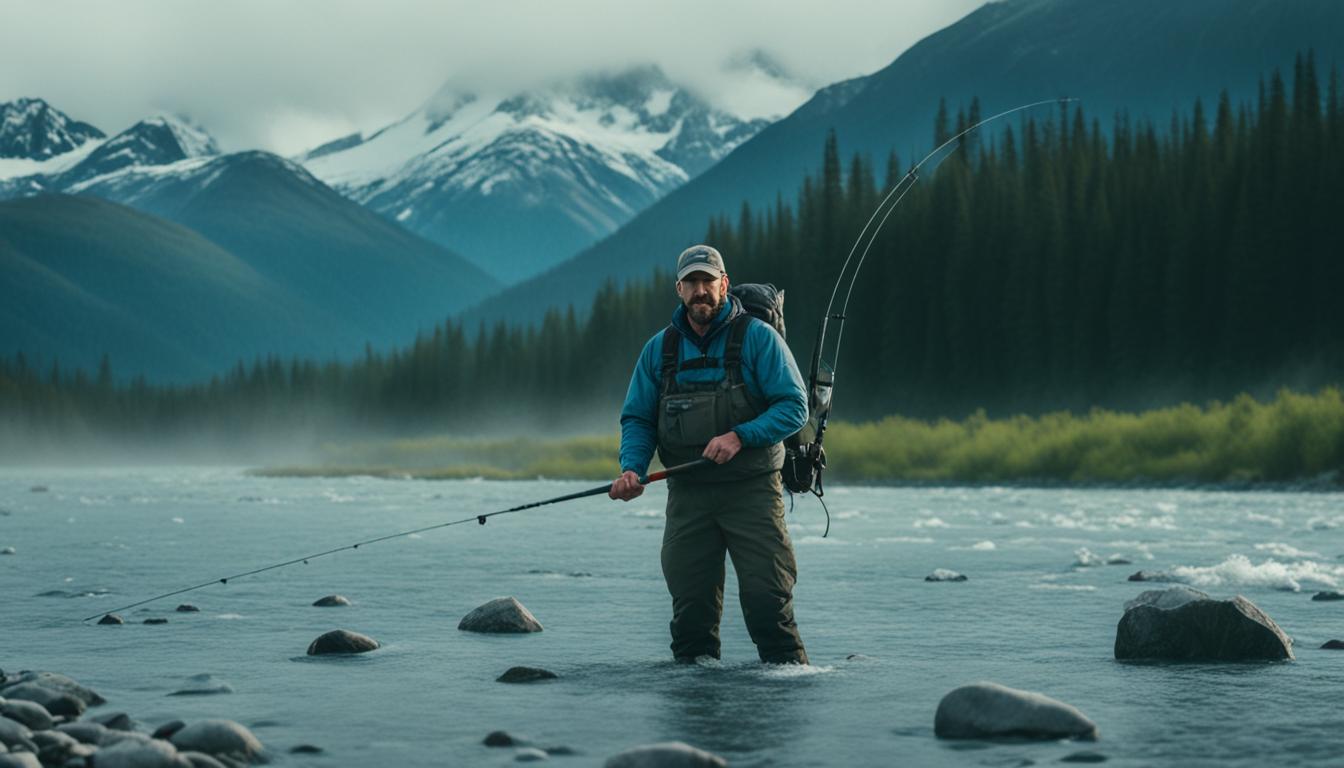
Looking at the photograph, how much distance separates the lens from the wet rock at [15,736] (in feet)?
20.9

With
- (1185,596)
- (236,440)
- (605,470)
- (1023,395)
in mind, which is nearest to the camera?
(1185,596)

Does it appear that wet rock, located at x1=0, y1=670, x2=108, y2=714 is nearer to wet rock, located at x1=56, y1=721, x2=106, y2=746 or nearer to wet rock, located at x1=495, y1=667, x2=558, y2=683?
wet rock, located at x1=56, y1=721, x2=106, y2=746

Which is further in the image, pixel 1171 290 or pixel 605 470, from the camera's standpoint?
pixel 1171 290

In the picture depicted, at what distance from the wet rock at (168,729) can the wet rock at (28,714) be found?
0.52 meters

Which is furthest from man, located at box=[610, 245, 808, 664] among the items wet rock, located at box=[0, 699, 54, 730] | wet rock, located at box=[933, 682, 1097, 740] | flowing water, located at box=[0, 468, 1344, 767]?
wet rock, located at box=[0, 699, 54, 730]

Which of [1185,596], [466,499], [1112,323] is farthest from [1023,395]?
[1185,596]

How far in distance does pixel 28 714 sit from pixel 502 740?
2072mm

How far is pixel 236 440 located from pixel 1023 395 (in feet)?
354

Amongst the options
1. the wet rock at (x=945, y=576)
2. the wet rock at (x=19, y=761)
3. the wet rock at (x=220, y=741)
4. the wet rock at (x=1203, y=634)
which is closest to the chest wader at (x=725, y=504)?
the wet rock at (x=1203, y=634)

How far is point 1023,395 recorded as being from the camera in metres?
74.6

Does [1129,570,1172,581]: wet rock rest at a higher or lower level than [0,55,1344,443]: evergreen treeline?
lower

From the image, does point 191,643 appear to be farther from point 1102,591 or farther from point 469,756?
A: point 1102,591

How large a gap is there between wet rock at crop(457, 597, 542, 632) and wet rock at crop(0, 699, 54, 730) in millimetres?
4617

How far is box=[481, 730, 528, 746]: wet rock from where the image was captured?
691 cm
